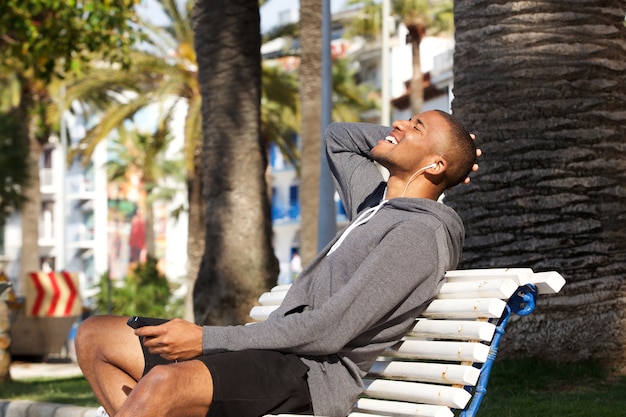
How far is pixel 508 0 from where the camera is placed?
7.07 m

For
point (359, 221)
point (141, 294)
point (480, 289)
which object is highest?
point (359, 221)

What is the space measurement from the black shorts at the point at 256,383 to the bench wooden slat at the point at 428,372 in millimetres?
358

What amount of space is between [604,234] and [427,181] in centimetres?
299

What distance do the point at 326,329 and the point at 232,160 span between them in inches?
280

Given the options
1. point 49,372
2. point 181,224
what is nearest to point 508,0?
point 49,372

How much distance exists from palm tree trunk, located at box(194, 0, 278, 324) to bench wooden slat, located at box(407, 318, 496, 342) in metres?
6.34

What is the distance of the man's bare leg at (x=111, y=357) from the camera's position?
4.04m

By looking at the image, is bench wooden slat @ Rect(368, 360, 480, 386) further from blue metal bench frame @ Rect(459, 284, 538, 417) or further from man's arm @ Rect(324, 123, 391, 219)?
man's arm @ Rect(324, 123, 391, 219)

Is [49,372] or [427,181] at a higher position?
[427,181]

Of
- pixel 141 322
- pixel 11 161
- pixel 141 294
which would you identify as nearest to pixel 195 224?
pixel 11 161

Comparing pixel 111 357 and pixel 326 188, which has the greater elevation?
pixel 111 357

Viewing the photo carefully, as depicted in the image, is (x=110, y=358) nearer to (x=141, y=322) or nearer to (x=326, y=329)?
(x=141, y=322)

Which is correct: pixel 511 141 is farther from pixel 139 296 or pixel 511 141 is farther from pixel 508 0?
pixel 139 296

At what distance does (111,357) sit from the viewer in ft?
13.3
